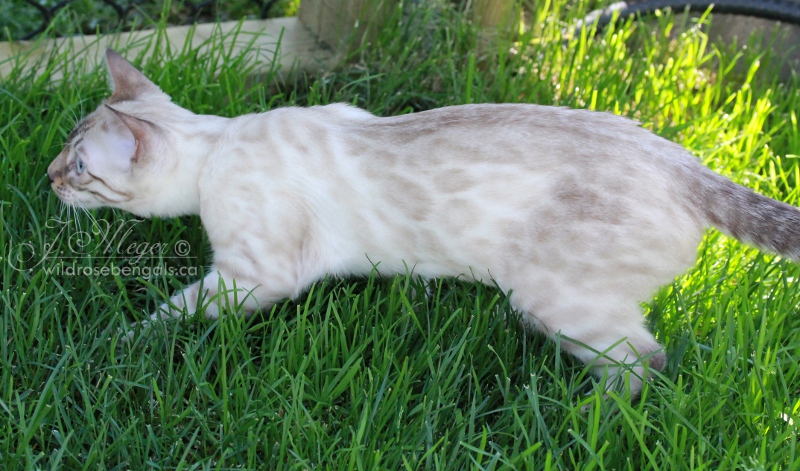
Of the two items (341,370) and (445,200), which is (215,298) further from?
(445,200)

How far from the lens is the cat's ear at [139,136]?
248cm

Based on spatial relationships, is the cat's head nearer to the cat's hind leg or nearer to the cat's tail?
the cat's hind leg

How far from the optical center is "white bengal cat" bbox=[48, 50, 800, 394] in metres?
2.36

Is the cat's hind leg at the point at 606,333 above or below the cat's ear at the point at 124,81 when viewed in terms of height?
below

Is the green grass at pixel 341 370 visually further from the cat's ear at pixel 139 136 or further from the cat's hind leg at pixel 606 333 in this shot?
the cat's ear at pixel 139 136

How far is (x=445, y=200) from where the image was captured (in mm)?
2494

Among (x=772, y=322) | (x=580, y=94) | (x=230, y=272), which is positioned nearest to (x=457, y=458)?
(x=230, y=272)

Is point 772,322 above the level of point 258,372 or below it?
above

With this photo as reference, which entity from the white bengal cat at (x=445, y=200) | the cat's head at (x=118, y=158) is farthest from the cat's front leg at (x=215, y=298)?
the cat's head at (x=118, y=158)

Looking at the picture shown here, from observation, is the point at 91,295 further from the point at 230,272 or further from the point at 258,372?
the point at 258,372

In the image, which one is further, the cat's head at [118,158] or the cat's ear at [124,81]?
the cat's ear at [124,81]

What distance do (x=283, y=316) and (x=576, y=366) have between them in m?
0.91

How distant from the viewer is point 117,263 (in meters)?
2.91

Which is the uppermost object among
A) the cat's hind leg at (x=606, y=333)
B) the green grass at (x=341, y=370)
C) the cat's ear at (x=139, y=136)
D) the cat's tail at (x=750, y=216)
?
A: the cat's tail at (x=750, y=216)
